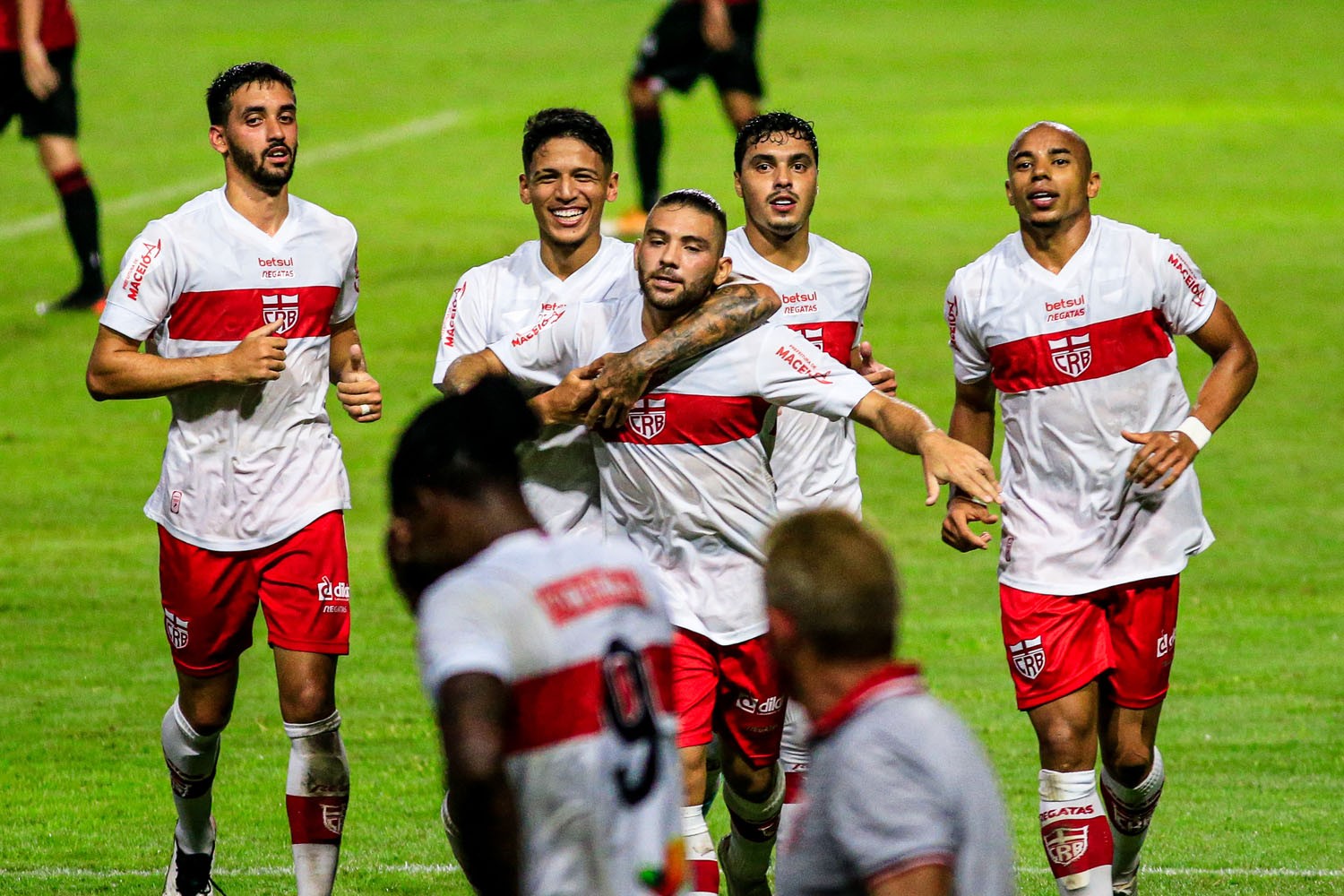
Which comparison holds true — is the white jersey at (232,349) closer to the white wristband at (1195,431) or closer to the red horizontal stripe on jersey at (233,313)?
the red horizontal stripe on jersey at (233,313)

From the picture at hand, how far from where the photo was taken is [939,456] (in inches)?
218

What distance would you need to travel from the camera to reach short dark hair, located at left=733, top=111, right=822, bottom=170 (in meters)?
7.46

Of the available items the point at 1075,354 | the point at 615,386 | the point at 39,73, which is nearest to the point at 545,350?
the point at 615,386

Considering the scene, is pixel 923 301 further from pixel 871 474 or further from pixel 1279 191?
pixel 1279 191

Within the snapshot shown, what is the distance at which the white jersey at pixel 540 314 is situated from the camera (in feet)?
22.2

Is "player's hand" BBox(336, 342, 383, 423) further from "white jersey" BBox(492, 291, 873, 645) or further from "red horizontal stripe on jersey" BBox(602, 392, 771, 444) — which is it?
"red horizontal stripe on jersey" BBox(602, 392, 771, 444)

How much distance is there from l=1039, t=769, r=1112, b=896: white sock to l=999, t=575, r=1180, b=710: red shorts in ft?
0.99

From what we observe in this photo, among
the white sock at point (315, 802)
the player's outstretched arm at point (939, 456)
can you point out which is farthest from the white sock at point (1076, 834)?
the white sock at point (315, 802)

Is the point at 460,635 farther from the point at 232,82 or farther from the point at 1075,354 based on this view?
the point at 232,82

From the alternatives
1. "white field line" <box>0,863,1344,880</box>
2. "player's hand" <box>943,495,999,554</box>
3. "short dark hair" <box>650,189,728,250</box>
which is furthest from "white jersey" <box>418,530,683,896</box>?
"white field line" <box>0,863,1344,880</box>

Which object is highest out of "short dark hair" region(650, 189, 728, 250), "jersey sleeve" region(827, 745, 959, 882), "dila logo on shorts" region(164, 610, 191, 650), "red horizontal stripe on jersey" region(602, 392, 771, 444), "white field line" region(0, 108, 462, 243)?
"white field line" region(0, 108, 462, 243)

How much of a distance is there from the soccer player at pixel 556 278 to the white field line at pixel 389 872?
1.72 m

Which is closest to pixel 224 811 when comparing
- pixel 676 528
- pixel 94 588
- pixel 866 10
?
pixel 676 528

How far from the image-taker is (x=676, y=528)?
646 cm
